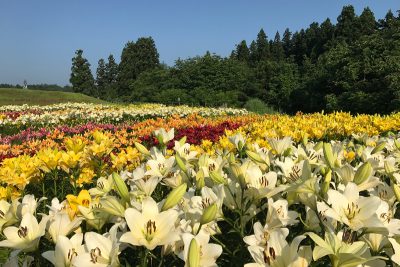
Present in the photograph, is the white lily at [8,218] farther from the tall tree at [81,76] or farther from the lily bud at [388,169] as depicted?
the tall tree at [81,76]

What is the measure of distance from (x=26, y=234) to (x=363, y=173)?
52.9 inches

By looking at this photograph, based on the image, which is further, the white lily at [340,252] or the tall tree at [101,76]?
the tall tree at [101,76]

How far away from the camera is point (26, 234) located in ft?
4.63

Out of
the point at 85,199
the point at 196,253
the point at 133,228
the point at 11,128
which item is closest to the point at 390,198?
the point at 196,253

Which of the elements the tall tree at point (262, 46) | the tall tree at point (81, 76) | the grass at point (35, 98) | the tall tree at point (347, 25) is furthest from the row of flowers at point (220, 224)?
the tall tree at point (81, 76)

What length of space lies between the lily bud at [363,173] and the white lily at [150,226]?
0.84 m

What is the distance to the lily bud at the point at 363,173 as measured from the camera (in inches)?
65.4

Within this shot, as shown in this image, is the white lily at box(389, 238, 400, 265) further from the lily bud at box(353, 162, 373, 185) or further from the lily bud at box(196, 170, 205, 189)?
the lily bud at box(196, 170, 205, 189)

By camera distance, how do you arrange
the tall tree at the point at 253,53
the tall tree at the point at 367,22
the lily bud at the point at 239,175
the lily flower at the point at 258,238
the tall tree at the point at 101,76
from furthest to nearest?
1. the tall tree at the point at 101,76
2. the tall tree at the point at 253,53
3. the tall tree at the point at 367,22
4. the lily bud at the point at 239,175
5. the lily flower at the point at 258,238

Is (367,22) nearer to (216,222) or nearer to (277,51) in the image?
(277,51)

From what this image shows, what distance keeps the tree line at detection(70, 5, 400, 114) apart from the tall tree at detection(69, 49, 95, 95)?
193mm

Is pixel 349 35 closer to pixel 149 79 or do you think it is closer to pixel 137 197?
pixel 149 79

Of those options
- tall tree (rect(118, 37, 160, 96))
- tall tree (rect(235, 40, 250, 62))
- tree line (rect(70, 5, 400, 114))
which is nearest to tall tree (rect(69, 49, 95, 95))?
tree line (rect(70, 5, 400, 114))

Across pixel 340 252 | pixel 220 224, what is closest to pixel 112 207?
pixel 220 224
